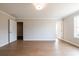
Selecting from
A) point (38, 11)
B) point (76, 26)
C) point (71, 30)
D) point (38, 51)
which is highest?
point (38, 11)

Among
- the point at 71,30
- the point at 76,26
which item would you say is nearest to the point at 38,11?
the point at 76,26

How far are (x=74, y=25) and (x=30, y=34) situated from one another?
511 cm

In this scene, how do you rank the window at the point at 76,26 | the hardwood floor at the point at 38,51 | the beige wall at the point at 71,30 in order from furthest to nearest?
the beige wall at the point at 71,30, the window at the point at 76,26, the hardwood floor at the point at 38,51

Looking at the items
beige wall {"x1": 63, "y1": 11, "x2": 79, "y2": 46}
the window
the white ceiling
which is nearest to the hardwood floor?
beige wall {"x1": 63, "y1": 11, "x2": 79, "y2": 46}

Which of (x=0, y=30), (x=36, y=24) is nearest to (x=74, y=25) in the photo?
(x=36, y=24)

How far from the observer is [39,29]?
456 inches

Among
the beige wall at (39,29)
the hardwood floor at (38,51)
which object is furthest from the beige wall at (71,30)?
the beige wall at (39,29)

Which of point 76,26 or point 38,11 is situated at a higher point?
point 38,11

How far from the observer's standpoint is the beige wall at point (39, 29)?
11453 mm

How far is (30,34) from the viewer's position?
11633mm

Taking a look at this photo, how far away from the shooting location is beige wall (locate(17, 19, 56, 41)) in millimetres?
11453

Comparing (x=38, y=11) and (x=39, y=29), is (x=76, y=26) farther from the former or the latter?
(x=39, y=29)

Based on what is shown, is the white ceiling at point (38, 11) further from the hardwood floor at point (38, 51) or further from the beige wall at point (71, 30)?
the hardwood floor at point (38, 51)

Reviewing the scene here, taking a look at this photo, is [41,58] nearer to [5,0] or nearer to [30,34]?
[5,0]
